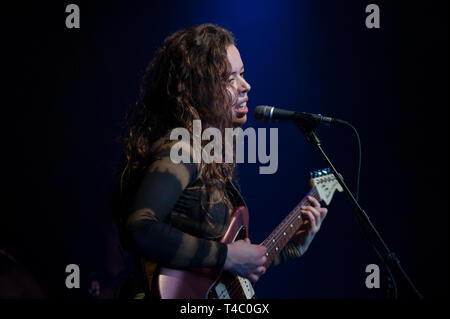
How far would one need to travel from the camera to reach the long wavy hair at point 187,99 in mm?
1615

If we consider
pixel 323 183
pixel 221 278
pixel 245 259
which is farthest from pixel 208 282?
pixel 323 183

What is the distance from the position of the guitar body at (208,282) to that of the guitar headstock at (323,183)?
65cm

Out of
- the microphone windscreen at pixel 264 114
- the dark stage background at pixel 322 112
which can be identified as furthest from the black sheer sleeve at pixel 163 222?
the dark stage background at pixel 322 112

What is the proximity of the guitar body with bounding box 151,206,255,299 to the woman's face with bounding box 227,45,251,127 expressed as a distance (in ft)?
1.34

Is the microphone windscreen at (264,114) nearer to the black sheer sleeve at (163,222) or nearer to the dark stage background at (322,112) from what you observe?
the black sheer sleeve at (163,222)

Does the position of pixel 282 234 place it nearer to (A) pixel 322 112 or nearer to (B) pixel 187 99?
(B) pixel 187 99

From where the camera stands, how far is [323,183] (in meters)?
2.28

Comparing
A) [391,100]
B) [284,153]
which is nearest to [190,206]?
[284,153]

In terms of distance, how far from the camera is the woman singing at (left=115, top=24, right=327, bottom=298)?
4.53 ft

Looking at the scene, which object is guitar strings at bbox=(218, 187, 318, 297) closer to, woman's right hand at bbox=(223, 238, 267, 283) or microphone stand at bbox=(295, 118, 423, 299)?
woman's right hand at bbox=(223, 238, 267, 283)

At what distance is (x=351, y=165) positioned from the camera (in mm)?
2959

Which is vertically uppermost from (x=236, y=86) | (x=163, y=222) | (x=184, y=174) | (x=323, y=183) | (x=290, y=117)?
(x=236, y=86)

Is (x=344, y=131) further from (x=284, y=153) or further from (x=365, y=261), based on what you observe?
(x=365, y=261)

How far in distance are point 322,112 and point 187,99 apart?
1.52 m
